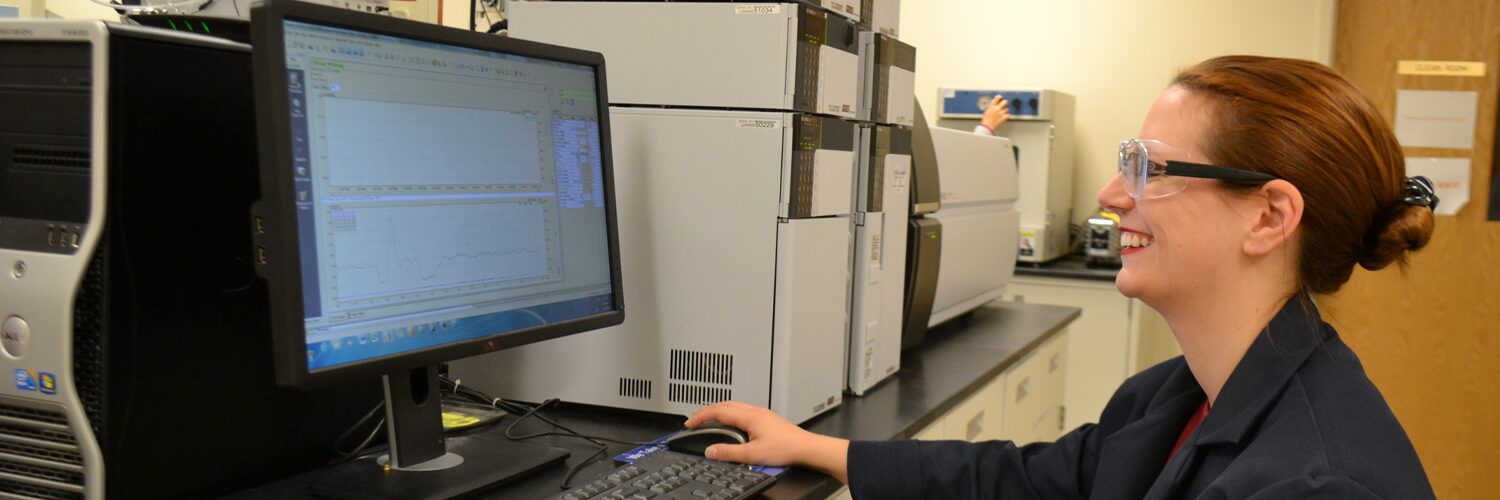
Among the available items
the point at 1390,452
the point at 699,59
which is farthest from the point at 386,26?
the point at 1390,452

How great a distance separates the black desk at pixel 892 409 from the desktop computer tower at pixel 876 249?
5 cm

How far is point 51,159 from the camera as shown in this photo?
35.9 inches

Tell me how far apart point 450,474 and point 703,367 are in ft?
1.29

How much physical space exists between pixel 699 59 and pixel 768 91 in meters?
0.10

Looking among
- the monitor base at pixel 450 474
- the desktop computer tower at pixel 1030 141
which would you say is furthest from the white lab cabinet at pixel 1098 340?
the monitor base at pixel 450 474

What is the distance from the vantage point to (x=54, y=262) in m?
0.89

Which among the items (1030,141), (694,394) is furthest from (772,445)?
(1030,141)

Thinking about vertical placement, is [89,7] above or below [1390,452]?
above

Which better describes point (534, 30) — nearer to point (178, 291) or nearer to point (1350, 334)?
point (178, 291)

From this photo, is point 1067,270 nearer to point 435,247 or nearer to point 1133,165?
point 1133,165

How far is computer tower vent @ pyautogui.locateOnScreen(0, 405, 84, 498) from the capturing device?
36.0 inches

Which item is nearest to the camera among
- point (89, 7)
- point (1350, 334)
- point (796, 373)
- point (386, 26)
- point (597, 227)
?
point (386, 26)

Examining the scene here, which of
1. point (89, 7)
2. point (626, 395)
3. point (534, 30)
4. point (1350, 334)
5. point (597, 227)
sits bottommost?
point (1350, 334)

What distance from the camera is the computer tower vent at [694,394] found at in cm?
143
